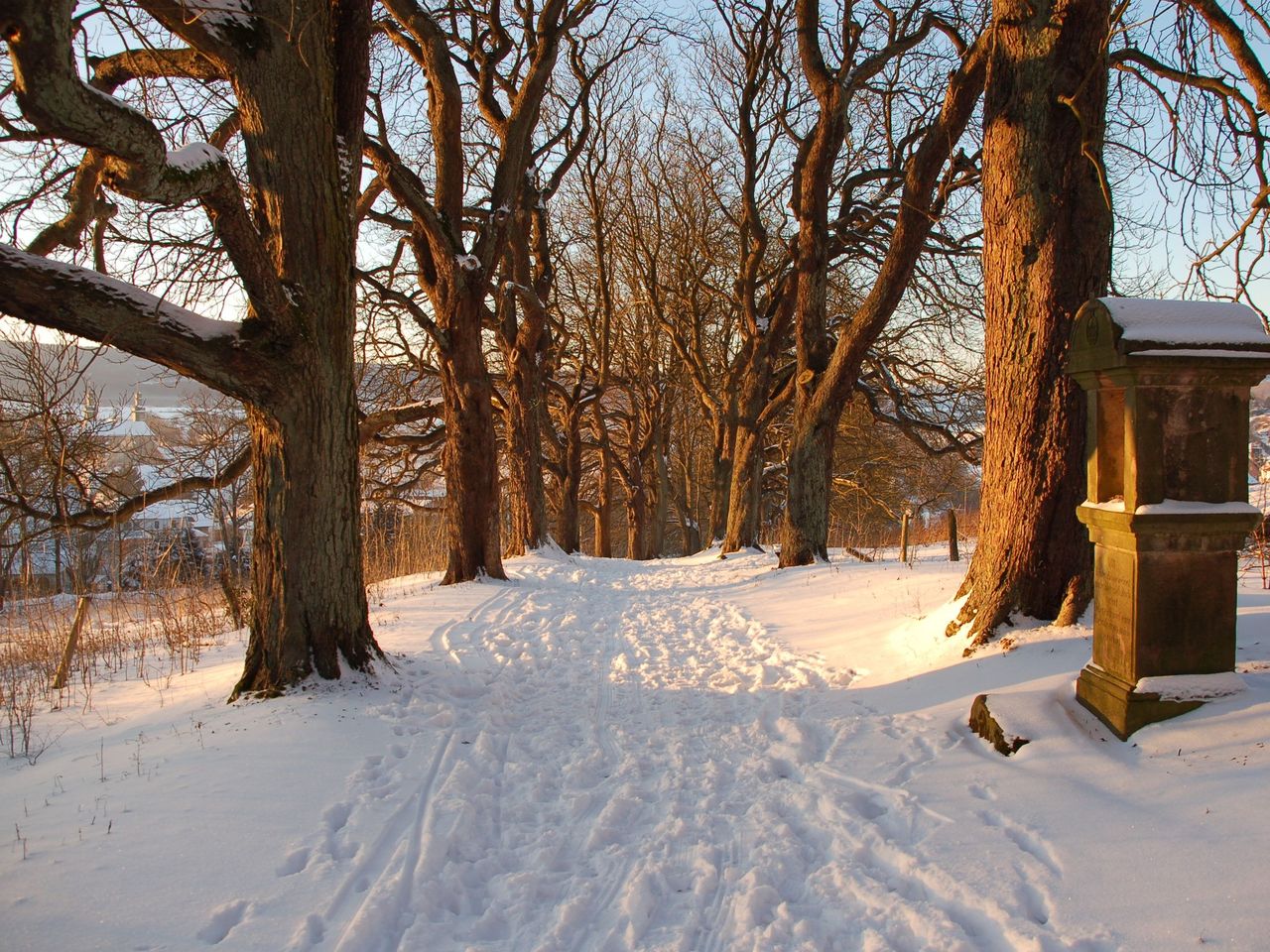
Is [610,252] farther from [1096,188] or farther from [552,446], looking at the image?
[1096,188]

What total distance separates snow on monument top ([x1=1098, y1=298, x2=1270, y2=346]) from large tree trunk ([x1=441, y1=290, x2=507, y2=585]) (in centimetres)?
779

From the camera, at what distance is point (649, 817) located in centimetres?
317

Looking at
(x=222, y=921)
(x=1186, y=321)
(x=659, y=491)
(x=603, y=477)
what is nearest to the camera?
(x=222, y=921)

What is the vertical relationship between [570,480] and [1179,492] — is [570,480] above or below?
above

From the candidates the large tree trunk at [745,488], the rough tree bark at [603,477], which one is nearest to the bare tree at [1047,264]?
the large tree trunk at [745,488]

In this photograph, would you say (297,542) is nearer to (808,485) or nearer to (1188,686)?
(1188,686)

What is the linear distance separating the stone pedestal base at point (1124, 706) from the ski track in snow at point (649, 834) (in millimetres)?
686

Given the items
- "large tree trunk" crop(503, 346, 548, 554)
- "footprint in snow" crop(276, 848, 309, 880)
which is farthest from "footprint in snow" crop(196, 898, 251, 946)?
"large tree trunk" crop(503, 346, 548, 554)

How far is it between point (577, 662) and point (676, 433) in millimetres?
25286

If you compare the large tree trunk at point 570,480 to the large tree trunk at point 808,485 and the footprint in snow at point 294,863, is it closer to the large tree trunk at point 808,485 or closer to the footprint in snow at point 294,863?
the large tree trunk at point 808,485

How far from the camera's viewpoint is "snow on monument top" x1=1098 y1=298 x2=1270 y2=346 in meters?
3.03

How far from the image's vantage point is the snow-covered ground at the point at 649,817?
2.30m

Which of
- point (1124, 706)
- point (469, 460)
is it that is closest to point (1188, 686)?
point (1124, 706)

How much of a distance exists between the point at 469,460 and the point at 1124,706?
320 inches
